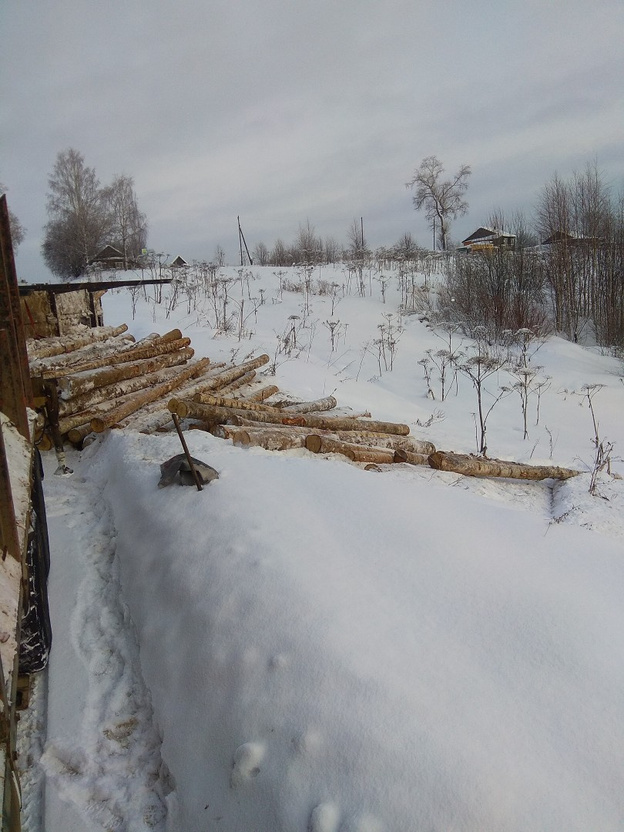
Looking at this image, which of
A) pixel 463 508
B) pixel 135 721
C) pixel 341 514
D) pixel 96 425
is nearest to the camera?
pixel 135 721

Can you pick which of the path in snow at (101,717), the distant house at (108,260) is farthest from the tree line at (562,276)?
the distant house at (108,260)

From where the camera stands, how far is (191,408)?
536 cm

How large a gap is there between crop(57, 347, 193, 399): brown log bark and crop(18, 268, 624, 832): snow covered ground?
1.53 m

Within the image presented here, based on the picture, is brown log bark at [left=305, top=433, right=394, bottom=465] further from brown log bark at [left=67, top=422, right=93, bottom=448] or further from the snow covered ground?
brown log bark at [left=67, top=422, right=93, bottom=448]

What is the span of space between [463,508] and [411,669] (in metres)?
1.84

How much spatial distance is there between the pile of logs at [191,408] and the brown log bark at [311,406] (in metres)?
0.01

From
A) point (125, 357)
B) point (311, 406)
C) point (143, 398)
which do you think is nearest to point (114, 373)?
point (143, 398)

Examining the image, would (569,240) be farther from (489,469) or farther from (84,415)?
(84,415)

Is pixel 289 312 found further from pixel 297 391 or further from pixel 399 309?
pixel 297 391

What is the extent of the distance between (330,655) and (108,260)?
3254 centimetres

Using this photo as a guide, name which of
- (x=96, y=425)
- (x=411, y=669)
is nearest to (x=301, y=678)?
(x=411, y=669)

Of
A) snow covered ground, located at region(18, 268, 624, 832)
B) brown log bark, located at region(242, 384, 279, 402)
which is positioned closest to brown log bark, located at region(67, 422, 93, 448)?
snow covered ground, located at region(18, 268, 624, 832)

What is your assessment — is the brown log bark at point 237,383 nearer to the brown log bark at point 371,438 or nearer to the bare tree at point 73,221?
the brown log bark at point 371,438

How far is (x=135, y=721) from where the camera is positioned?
7.79 feet
